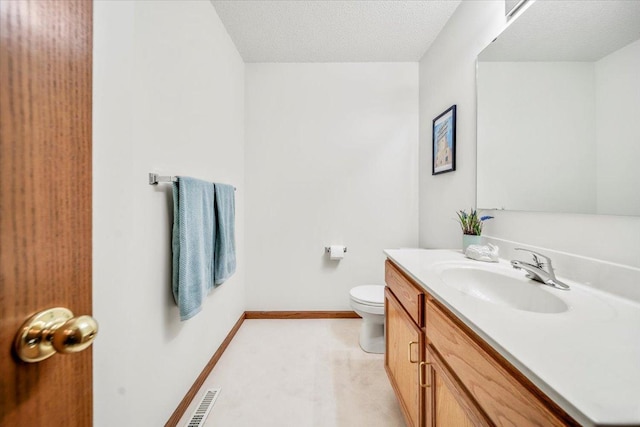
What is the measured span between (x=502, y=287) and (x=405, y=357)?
0.51m

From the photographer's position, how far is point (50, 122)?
34 centimetres

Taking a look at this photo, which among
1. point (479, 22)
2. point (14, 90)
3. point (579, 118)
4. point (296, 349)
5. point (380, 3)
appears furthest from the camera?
point (296, 349)

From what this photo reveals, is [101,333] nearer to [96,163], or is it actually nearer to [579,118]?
[96,163]

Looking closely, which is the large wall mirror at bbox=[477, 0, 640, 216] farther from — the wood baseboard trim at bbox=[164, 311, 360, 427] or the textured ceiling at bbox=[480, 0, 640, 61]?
the wood baseboard trim at bbox=[164, 311, 360, 427]

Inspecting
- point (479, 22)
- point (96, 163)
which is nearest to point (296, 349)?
point (96, 163)

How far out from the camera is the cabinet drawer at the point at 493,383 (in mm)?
442

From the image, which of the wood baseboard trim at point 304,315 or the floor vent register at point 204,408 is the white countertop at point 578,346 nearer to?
the floor vent register at point 204,408

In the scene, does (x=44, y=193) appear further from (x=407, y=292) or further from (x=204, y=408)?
(x=204, y=408)

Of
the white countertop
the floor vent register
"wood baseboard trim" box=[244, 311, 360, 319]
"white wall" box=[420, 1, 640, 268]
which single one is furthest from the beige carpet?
"white wall" box=[420, 1, 640, 268]

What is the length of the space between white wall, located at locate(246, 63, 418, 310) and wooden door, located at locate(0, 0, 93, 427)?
6.26 ft

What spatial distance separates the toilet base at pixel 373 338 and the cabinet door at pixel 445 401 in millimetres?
924

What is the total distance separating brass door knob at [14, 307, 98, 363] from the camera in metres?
0.30

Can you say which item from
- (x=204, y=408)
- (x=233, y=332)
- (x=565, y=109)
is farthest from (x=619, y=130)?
(x=233, y=332)

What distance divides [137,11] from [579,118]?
172cm
